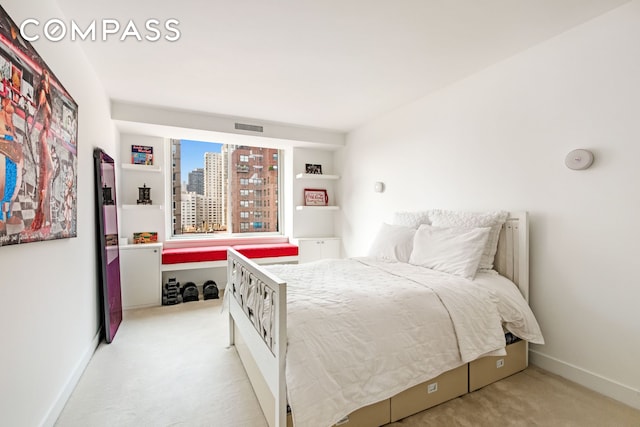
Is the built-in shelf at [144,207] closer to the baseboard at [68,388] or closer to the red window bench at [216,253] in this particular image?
the red window bench at [216,253]

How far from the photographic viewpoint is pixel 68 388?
1813 millimetres

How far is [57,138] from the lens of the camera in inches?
65.6

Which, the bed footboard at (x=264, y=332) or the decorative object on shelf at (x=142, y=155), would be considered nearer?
the bed footboard at (x=264, y=332)

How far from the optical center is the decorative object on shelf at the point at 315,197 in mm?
4863

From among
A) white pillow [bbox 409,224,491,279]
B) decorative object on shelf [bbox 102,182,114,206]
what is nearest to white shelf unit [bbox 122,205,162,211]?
decorative object on shelf [bbox 102,182,114,206]

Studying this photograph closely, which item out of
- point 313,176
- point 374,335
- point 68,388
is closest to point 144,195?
point 313,176

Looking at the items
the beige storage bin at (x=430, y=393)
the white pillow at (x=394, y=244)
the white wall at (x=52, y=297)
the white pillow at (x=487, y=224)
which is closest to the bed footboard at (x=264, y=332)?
the beige storage bin at (x=430, y=393)

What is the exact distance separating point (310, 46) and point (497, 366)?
8.76ft

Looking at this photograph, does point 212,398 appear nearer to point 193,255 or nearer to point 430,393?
point 430,393

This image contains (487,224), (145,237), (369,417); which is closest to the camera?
(369,417)

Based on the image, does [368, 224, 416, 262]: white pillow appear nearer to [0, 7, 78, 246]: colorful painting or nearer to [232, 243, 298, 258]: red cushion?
[232, 243, 298, 258]: red cushion

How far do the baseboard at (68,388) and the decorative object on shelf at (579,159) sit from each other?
11.4ft

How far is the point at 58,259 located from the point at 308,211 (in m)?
3.47

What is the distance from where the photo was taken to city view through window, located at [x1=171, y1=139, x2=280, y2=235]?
4.53 meters
